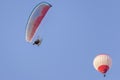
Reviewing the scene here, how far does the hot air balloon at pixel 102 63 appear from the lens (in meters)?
34.7

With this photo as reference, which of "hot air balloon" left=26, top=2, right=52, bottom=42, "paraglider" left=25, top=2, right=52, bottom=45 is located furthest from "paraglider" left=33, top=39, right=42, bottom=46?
"hot air balloon" left=26, top=2, right=52, bottom=42

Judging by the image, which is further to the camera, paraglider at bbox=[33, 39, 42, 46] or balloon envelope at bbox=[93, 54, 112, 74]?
balloon envelope at bbox=[93, 54, 112, 74]

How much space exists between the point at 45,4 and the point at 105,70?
10254 mm

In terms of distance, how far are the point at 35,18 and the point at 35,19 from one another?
0.11m

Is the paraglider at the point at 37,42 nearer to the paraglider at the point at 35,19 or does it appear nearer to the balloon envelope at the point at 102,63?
the paraglider at the point at 35,19

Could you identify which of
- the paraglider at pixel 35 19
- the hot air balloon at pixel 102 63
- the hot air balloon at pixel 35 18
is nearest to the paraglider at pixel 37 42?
the paraglider at pixel 35 19

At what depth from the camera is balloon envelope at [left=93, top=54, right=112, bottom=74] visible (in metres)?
34.7

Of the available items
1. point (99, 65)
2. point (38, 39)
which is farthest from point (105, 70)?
point (38, 39)

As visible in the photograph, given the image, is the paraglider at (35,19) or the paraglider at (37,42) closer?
the paraglider at (35,19)

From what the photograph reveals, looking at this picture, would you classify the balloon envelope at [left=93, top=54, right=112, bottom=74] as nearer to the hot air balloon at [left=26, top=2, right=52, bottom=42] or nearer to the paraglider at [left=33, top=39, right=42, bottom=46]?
the paraglider at [left=33, top=39, right=42, bottom=46]

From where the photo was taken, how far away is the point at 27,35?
32.2 metres

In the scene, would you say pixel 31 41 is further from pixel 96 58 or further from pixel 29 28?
pixel 96 58

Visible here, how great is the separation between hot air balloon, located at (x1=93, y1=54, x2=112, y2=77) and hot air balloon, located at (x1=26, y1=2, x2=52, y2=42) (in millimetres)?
8441

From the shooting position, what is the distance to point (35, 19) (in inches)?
1291
